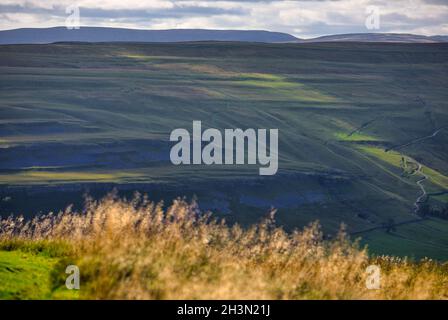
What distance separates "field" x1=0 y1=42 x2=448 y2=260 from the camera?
102m

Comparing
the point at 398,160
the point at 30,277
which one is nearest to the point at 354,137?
the point at 398,160

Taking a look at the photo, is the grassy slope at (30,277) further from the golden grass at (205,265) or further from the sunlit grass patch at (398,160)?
the sunlit grass patch at (398,160)

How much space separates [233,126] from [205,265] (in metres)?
133

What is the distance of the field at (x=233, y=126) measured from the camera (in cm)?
10181

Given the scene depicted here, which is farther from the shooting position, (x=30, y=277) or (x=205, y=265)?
(x=30, y=277)

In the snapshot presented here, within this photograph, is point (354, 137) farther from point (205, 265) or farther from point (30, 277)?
point (30, 277)

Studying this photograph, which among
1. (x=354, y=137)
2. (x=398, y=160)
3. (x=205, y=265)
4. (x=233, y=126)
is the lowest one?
(x=205, y=265)

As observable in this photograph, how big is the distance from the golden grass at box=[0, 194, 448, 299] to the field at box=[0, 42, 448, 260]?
248 ft

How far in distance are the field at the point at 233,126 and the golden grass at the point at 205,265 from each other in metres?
75.6

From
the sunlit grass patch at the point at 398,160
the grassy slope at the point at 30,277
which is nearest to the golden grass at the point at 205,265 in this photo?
the grassy slope at the point at 30,277

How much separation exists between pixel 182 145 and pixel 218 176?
17.9 meters

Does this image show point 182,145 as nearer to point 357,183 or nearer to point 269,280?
point 357,183

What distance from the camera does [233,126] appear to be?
144 meters

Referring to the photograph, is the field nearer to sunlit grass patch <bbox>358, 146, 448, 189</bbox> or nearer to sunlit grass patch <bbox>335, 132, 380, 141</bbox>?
sunlit grass patch <bbox>335, 132, 380, 141</bbox>
